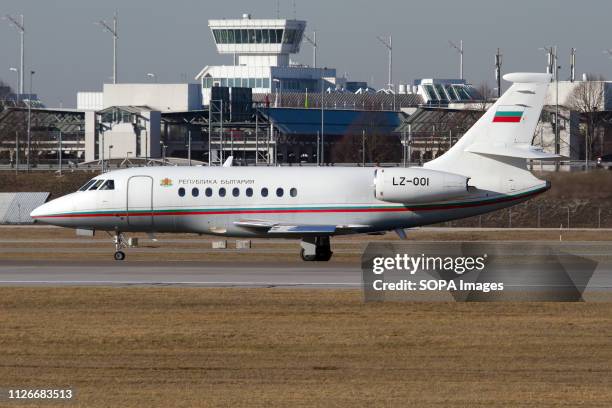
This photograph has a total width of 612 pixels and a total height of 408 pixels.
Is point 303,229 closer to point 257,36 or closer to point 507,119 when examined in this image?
point 507,119

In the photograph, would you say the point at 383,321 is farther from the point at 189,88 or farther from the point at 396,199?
the point at 189,88

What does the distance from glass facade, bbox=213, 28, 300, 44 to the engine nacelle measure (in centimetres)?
15030

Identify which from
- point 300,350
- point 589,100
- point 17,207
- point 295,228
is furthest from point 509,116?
point 589,100

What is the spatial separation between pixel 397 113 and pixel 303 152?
15.1 metres

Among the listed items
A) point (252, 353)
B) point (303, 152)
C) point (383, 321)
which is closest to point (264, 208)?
point (383, 321)

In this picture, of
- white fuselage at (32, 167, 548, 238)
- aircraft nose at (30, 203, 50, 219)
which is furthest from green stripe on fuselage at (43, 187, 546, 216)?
aircraft nose at (30, 203, 50, 219)

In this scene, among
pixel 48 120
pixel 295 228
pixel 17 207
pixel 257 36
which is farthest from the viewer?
pixel 257 36

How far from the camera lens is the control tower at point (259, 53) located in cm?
18700

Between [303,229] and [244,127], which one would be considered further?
[244,127]

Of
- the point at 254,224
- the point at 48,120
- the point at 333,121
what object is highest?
the point at 333,121

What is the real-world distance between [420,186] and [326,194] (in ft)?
10.8

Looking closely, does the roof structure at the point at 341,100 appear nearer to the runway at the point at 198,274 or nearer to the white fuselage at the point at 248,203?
the white fuselage at the point at 248,203

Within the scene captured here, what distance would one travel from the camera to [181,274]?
35.7 m

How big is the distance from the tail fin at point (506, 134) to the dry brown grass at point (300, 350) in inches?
478
